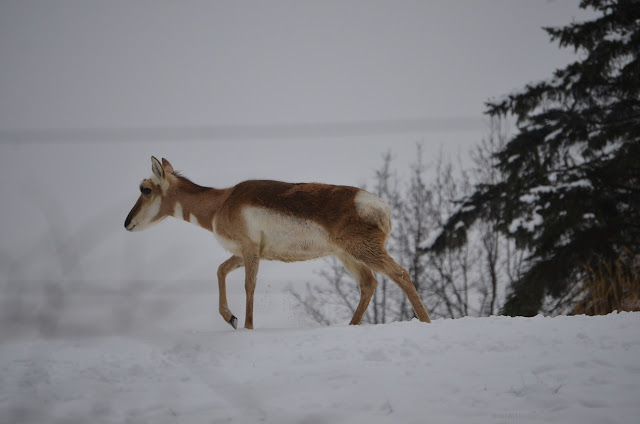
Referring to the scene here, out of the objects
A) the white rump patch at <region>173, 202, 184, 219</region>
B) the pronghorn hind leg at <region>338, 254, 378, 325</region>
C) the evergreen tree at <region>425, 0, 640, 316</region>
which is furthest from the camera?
the evergreen tree at <region>425, 0, 640, 316</region>

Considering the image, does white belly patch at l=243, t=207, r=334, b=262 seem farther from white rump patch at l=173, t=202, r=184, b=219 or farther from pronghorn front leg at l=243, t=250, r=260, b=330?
white rump patch at l=173, t=202, r=184, b=219

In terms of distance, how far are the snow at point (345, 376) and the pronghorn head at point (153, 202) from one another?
2.52 meters

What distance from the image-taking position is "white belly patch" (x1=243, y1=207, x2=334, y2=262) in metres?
5.38

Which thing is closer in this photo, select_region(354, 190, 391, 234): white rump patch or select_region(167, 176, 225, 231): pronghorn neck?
select_region(354, 190, 391, 234): white rump patch

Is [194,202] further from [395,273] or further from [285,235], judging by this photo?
[395,273]

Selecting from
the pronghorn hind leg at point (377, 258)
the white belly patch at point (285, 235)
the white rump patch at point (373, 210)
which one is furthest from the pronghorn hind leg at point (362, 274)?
the white rump patch at point (373, 210)

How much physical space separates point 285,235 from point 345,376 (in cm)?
268

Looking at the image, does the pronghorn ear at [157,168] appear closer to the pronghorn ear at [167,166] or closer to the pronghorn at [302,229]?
the pronghorn at [302,229]

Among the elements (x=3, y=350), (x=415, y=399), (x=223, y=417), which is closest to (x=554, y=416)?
(x=415, y=399)

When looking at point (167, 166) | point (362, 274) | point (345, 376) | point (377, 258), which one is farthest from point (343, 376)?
point (167, 166)

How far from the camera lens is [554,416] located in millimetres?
2213

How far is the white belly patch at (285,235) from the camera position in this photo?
538cm

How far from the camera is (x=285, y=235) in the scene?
215 inches

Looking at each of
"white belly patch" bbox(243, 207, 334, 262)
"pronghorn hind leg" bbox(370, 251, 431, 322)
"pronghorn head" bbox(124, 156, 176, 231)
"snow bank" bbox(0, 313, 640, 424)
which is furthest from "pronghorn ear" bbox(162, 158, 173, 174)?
"pronghorn hind leg" bbox(370, 251, 431, 322)
